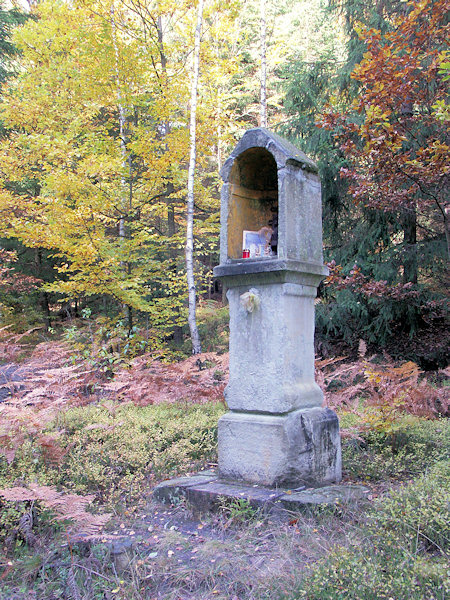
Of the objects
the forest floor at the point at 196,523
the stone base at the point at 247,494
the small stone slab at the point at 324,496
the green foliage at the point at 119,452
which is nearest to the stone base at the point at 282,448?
the stone base at the point at 247,494

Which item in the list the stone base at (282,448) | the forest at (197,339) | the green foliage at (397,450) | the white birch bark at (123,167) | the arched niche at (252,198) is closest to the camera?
the forest at (197,339)

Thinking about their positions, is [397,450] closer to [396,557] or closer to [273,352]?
[273,352]

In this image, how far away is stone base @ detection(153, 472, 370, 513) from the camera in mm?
3607

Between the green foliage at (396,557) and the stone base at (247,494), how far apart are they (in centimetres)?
48

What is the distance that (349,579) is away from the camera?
242cm

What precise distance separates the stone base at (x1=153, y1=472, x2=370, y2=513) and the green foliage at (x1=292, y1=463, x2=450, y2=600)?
1.58 ft

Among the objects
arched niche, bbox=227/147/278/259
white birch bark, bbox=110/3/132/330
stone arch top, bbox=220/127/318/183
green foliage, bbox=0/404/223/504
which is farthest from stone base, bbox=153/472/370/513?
white birch bark, bbox=110/3/132/330

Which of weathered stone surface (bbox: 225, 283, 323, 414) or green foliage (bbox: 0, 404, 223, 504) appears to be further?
green foliage (bbox: 0, 404, 223, 504)

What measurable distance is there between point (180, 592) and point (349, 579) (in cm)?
98

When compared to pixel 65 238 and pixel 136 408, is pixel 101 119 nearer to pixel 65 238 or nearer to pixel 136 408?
pixel 65 238

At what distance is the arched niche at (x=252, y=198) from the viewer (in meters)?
4.79

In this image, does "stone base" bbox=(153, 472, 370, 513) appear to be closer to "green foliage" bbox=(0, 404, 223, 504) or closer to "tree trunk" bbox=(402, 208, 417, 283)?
"green foliage" bbox=(0, 404, 223, 504)

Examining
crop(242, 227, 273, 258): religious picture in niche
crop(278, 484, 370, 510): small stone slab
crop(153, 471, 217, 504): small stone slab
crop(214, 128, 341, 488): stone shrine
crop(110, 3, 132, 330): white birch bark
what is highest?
crop(110, 3, 132, 330): white birch bark

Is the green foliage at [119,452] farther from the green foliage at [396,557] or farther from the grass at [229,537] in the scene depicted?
the green foliage at [396,557]
